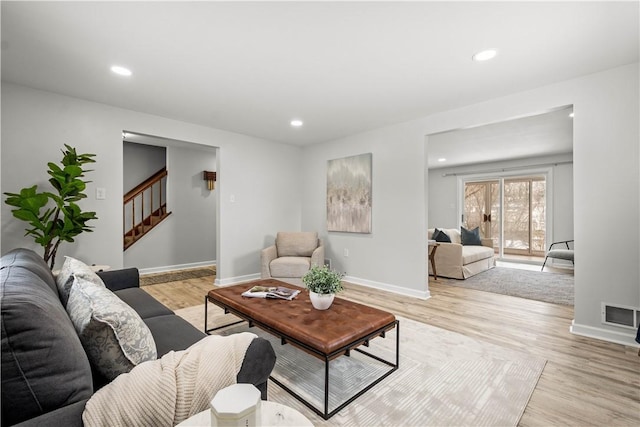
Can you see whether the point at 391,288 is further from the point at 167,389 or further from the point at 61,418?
the point at 61,418

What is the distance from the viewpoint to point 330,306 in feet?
6.98

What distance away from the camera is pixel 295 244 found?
4496 mm

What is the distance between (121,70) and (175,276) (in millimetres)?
3529

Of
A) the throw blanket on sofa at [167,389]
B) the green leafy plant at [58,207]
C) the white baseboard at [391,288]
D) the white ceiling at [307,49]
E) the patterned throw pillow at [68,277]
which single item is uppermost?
the white ceiling at [307,49]

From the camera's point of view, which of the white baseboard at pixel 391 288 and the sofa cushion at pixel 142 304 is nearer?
the sofa cushion at pixel 142 304

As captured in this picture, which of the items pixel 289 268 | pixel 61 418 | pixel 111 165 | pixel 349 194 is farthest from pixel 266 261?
pixel 61 418

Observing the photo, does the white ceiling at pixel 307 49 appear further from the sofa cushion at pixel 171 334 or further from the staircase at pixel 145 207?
the staircase at pixel 145 207

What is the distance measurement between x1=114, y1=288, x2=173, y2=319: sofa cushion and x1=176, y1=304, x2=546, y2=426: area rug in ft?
2.91

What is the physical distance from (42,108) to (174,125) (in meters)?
1.29

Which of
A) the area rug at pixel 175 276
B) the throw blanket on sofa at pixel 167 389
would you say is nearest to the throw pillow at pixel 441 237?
the area rug at pixel 175 276

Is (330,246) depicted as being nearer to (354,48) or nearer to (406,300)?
(406,300)

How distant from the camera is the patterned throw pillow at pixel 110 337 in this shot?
3.38 ft

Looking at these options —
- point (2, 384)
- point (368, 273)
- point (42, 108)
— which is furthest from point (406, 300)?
point (42, 108)

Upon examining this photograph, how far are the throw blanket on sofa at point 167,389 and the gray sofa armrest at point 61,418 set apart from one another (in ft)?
0.06
